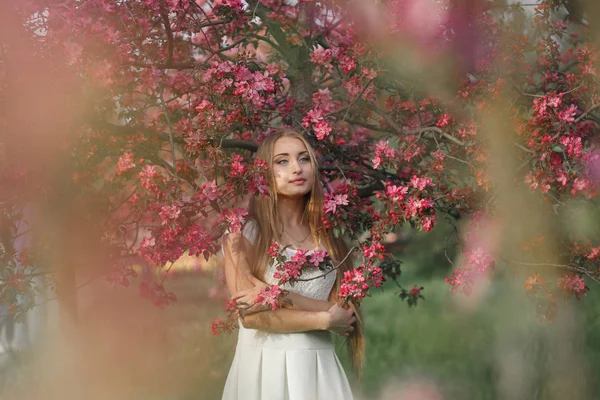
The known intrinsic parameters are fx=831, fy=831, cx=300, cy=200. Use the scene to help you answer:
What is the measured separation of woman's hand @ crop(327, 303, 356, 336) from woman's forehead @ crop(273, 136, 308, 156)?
0.57m

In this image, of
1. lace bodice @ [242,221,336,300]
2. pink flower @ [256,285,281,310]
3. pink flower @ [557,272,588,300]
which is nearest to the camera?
pink flower @ [256,285,281,310]

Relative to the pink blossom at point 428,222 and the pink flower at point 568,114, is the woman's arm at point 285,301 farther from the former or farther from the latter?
the pink flower at point 568,114

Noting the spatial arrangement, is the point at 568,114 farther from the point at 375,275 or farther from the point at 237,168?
the point at 237,168

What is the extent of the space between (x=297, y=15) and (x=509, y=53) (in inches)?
41.0

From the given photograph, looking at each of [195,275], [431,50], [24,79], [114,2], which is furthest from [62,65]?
[195,275]

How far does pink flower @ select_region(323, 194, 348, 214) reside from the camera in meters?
2.95

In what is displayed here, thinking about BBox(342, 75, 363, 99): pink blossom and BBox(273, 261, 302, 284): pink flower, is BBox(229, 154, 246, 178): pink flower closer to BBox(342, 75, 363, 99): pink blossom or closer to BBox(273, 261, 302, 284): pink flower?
BBox(273, 261, 302, 284): pink flower

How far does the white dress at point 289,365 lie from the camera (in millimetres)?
2838

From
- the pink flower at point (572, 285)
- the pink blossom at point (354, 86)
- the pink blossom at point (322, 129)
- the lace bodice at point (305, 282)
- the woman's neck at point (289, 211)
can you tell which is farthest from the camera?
the pink flower at point (572, 285)

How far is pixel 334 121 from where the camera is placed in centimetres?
369

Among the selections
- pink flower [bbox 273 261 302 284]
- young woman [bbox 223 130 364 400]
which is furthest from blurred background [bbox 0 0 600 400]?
pink flower [bbox 273 261 302 284]

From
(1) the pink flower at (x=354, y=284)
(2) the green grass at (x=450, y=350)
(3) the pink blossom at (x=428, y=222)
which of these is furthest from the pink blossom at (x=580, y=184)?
(2) the green grass at (x=450, y=350)

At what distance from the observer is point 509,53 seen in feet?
13.0

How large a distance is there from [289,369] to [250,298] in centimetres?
29
